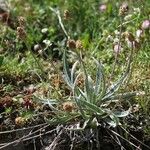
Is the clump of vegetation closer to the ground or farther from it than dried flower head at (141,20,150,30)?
closer to the ground

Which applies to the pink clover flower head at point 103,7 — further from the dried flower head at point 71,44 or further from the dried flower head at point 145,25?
the dried flower head at point 71,44

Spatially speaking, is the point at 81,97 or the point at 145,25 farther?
the point at 145,25

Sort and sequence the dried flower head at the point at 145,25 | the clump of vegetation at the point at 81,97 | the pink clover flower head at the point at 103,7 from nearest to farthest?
the clump of vegetation at the point at 81,97 < the dried flower head at the point at 145,25 < the pink clover flower head at the point at 103,7

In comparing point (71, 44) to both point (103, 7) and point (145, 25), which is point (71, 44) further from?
point (103, 7)

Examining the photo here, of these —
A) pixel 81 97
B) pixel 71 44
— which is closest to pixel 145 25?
pixel 81 97

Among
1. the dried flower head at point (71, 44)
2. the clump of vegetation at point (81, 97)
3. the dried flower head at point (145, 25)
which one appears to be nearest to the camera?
the dried flower head at point (71, 44)

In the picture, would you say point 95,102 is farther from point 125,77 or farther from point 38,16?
point 38,16

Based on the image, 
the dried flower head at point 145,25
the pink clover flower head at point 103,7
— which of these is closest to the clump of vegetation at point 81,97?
the dried flower head at point 145,25

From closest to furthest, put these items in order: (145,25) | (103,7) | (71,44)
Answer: (71,44), (145,25), (103,7)

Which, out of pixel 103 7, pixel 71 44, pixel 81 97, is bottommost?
pixel 81 97

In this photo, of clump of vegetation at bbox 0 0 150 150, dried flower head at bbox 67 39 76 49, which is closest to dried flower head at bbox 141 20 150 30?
clump of vegetation at bbox 0 0 150 150

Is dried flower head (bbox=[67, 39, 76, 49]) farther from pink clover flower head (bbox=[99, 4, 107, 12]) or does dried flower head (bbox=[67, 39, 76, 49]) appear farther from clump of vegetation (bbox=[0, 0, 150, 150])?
pink clover flower head (bbox=[99, 4, 107, 12])
